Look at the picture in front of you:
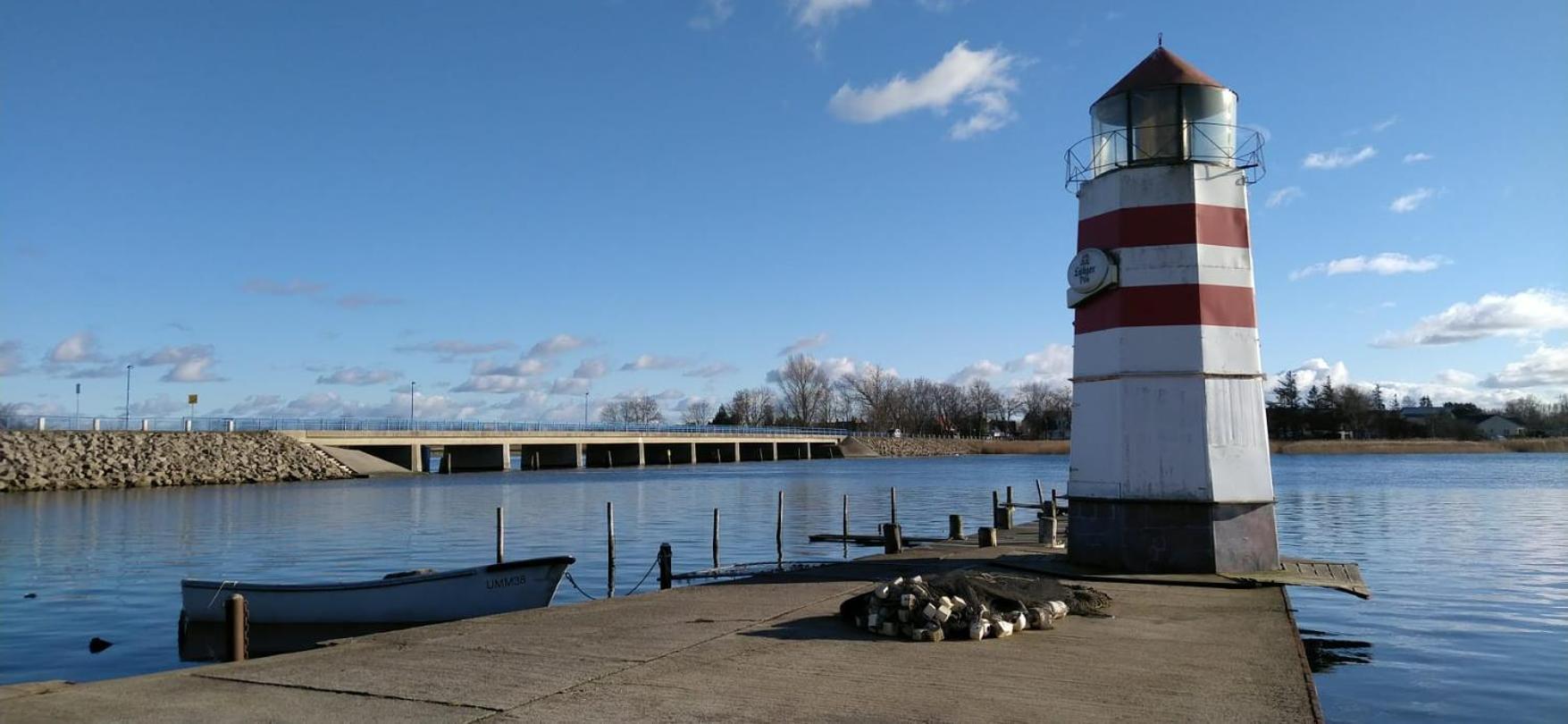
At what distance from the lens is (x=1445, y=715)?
10.8 metres

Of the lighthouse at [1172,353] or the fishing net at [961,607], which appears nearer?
the fishing net at [961,607]

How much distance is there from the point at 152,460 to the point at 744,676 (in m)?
68.6

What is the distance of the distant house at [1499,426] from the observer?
175 m

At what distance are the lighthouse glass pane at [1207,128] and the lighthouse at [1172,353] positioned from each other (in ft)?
0.06

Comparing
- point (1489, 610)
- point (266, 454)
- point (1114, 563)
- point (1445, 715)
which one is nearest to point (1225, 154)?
point (1114, 563)

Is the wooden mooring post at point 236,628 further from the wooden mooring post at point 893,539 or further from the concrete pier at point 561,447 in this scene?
the concrete pier at point 561,447

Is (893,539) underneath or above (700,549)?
above

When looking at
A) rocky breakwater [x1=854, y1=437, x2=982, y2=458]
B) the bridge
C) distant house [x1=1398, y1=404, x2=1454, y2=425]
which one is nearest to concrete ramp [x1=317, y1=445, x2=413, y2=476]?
the bridge

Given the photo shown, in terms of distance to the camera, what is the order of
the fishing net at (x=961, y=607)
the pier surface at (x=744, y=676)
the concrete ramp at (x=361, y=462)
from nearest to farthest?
the pier surface at (x=744, y=676) → the fishing net at (x=961, y=607) → the concrete ramp at (x=361, y=462)

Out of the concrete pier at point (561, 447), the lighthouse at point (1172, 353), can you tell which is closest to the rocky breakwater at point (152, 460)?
the concrete pier at point (561, 447)

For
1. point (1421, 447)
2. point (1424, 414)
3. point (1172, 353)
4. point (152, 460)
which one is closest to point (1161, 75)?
point (1172, 353)

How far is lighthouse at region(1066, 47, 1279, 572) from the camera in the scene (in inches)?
552

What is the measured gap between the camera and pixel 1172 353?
14.2m

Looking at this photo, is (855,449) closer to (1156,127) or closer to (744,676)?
(1156,127)
